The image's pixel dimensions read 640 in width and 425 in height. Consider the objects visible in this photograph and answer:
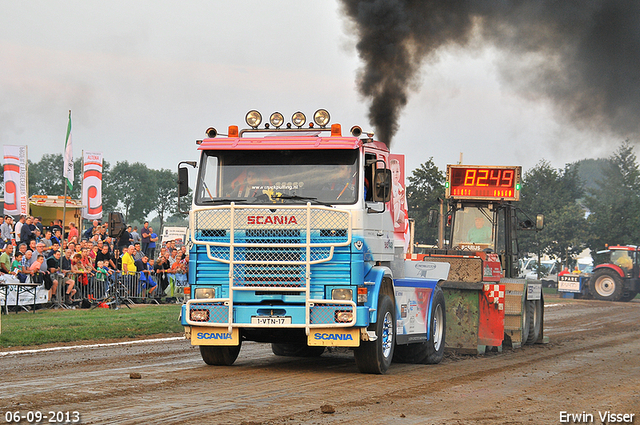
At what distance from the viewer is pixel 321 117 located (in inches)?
440

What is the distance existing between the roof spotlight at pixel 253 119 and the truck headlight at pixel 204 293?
2416 mm

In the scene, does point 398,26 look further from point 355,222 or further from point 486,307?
point 355,222

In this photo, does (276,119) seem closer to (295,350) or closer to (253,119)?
(253,119)

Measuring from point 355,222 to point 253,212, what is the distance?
1.30 meters

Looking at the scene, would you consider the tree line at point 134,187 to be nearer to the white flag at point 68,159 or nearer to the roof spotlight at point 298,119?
the white flag at point 68,159

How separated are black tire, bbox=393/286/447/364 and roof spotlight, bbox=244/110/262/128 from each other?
3916 mm

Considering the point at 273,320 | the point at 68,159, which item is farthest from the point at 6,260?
the point at 273,320

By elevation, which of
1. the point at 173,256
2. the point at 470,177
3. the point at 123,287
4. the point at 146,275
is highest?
the point at 470,177

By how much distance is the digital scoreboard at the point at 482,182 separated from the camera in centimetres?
1750

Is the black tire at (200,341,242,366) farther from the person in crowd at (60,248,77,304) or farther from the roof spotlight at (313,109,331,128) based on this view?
the person in crowd at (60,248,77,304)

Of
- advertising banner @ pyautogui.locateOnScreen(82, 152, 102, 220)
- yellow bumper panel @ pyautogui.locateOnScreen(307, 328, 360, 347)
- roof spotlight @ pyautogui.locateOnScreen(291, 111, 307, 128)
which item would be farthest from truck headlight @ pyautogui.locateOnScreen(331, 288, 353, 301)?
advertising banner @ pyautogui.locateOnScreen(82, 152, 102, 220)

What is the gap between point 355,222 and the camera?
10.1 meters

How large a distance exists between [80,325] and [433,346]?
25.3 feet

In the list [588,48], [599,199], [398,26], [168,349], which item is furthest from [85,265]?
[599,199]
